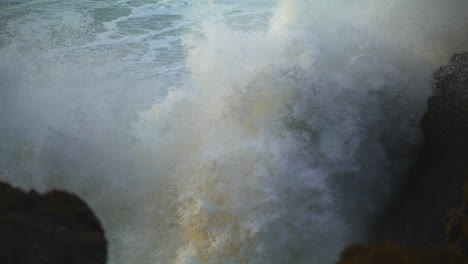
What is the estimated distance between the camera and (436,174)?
5.00m

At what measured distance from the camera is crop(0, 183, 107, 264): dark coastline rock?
1.90 meters

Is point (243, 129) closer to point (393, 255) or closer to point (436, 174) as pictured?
point (436, 174)

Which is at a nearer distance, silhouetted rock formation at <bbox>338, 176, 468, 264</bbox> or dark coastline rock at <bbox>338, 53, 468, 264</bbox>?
silhouetted rock formation at <bbox>338, 176, 468, 264</bbox>

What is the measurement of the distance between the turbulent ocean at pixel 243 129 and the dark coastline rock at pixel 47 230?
274cm

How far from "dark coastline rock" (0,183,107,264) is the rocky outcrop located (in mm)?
3924

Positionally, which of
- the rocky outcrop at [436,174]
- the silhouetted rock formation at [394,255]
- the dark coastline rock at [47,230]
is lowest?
the rocky outcrop at [436,174]

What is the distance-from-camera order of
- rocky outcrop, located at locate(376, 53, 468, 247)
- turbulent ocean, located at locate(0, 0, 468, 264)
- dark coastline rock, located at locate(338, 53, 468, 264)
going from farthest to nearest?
turbulent ocean, located at locate(0, 0, 468, 264)
rocky outcrop, located at locate(376, 53, 468, 247)
dark coastline rock, located at locate(338, 53, 468, 264)

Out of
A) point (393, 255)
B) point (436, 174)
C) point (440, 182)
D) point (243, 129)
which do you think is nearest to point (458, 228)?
point (440, 182)

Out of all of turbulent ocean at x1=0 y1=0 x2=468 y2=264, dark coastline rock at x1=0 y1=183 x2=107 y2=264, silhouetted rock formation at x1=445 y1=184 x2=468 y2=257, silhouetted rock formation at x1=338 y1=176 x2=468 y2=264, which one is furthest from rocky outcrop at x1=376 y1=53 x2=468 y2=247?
dark coastline rock at x1=0 y1=183 x2=107 y2=264

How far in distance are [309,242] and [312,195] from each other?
2.42 feet

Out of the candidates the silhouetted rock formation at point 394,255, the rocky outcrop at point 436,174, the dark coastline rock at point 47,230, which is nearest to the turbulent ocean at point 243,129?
the rocky outcrop at point 436,174

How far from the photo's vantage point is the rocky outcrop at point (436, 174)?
4.50m

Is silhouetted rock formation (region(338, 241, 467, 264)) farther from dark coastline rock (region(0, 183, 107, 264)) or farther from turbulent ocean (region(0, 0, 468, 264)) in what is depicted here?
turbulent ocean (region(0, 0, 468, 264))

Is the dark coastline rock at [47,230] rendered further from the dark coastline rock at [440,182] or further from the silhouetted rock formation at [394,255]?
the dark coastline rock at [440,182]
